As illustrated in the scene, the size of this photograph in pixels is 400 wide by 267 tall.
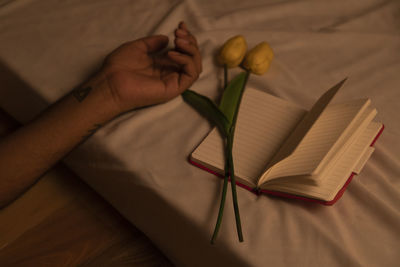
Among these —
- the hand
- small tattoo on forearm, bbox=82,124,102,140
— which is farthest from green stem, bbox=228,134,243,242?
small tattoo on forearm, bbox=82,124,102,140

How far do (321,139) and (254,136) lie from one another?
144 mm

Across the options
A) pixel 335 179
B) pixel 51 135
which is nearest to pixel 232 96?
pixel 335 179

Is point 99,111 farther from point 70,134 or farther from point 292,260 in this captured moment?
point 292,260

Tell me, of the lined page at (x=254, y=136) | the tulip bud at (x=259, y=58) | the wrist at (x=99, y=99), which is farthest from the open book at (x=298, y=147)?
the wrist at (x=99, y=99)

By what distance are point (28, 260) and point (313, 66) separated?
3.01 ft

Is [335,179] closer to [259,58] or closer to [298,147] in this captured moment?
[298,147]

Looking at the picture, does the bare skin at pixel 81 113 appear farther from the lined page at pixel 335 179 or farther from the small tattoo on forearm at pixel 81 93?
the lined page at pixel 335 179

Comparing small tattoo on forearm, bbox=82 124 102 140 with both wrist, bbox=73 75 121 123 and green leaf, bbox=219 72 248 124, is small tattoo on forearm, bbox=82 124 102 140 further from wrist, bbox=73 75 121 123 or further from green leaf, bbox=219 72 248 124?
green leaf, bbox=219 72 248 124

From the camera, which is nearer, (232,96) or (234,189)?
(234,189)

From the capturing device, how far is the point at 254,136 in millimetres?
725

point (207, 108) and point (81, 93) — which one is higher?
point (81, 93)

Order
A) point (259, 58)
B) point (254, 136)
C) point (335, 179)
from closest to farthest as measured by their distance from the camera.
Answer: point (335, 179)
point (254, 136)
point (259, 58)

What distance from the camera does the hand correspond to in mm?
752

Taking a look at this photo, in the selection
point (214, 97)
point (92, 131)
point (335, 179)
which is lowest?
point (335, 179)
